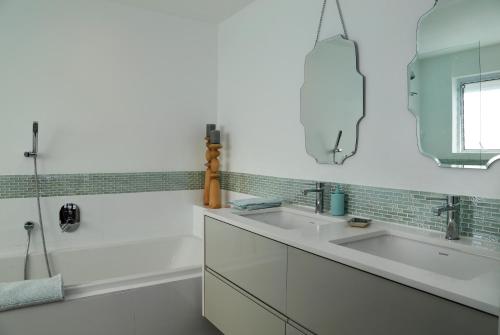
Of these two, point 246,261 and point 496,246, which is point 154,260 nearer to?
point 246,261

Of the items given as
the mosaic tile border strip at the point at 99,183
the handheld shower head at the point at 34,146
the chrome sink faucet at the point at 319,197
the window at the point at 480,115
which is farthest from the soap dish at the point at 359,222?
the handheld shower head at the point at 34,146

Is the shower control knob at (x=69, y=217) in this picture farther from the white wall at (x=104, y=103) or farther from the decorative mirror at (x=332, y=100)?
the decorative mirror at (x=332, y=100)

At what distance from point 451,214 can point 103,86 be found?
2413 mm

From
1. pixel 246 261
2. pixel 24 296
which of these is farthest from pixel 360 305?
pixel 24 296

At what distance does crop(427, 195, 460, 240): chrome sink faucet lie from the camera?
1.47 meters

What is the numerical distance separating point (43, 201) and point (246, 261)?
64.5 inches

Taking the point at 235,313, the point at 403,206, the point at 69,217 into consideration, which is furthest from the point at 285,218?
the point at 69,217

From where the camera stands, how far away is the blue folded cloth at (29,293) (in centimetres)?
184

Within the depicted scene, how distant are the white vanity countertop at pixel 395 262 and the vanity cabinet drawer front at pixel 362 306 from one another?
2 cm

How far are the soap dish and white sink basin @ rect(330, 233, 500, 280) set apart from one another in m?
0.10

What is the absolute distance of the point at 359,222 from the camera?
1.77 m

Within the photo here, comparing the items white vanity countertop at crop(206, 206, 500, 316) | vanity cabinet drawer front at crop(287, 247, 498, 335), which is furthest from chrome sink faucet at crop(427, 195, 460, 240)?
vanity cabinet drawer front at crop(287, 247, 498, 335)

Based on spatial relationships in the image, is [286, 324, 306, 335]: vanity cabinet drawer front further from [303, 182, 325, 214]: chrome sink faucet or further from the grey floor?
the grey floor

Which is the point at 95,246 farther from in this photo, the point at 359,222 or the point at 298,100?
the point at 359,222
